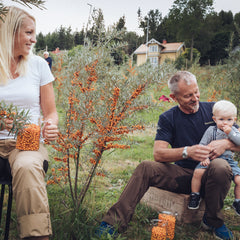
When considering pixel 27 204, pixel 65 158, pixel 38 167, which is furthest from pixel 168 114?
pixel 27 204

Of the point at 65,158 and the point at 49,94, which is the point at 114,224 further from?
the point at 49,94

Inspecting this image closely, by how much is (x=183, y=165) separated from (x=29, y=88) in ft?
4.84

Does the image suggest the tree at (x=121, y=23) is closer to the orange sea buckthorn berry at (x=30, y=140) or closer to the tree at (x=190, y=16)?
the orange sea buckthorn berry at (x=30, y=140)

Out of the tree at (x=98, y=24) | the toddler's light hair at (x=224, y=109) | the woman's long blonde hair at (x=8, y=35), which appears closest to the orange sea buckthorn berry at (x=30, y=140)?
the woman's long blonde hair at (x=8, y=35)

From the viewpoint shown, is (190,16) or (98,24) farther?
(190,16)

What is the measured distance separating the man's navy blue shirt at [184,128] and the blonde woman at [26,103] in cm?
96

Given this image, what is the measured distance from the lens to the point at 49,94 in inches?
80.3

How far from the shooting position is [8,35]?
1.74 m

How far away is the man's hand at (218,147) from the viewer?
2120mm

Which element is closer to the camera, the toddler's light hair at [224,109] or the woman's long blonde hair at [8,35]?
the woman's long blonde hair at [8,35]

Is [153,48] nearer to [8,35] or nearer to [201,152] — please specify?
[201,152]

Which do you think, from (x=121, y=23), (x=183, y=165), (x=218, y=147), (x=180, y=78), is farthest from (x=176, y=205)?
(x=121, y=23)

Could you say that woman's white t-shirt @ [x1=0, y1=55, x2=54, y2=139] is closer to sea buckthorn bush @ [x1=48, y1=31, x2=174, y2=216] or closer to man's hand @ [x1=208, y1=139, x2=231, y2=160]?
sea buckthorn bush @ [x1=48, y1=31, x2=174, y2=216]

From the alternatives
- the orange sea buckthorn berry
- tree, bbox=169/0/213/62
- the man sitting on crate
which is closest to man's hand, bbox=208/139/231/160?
the man sitting on crate
